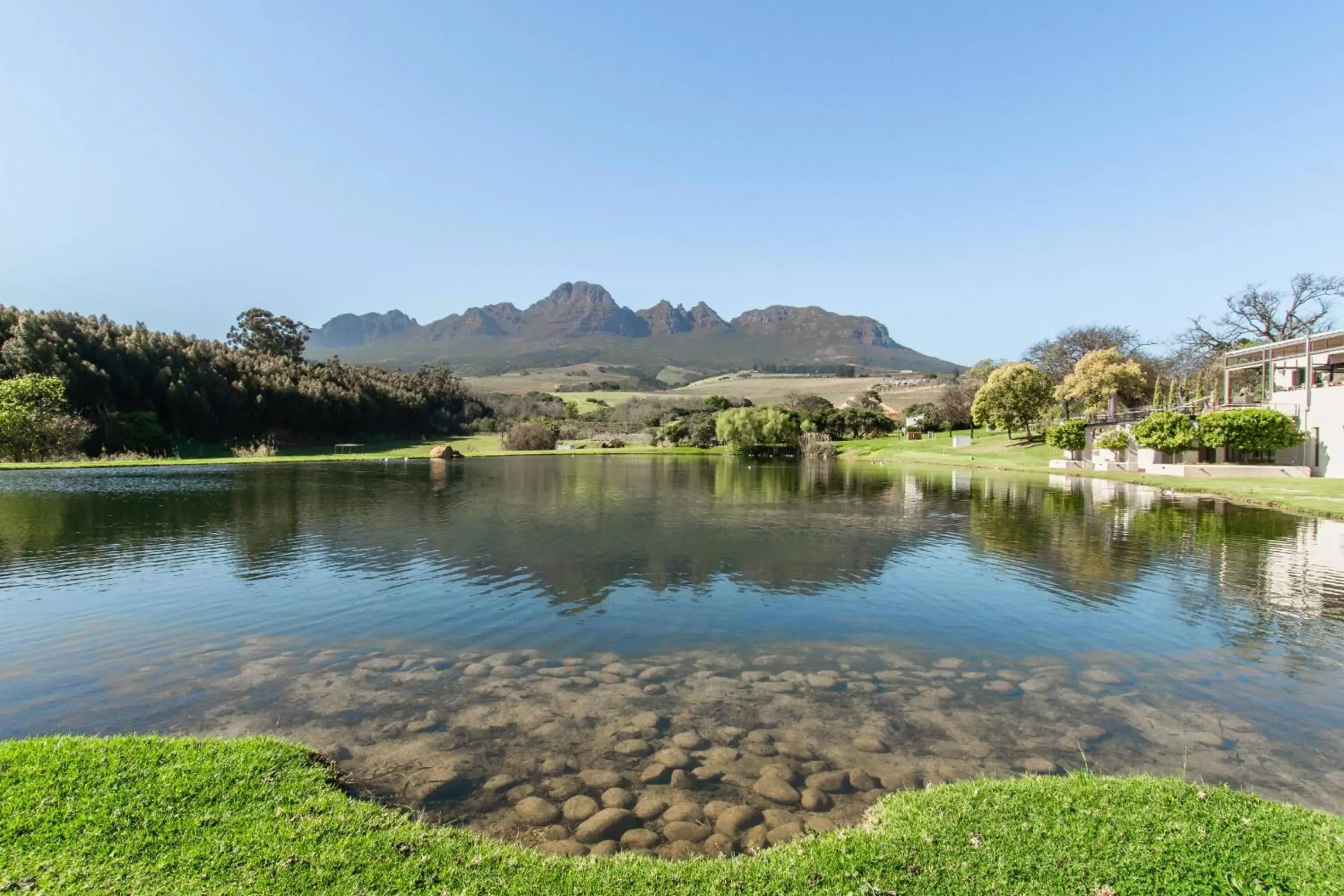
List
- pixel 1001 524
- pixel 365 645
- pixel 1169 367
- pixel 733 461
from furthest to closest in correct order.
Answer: pixel 1169 367, pixel 733 461, pixel 1001 524, pixel 365 645

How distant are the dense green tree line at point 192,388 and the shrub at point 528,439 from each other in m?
17.8

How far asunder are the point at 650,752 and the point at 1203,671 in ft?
26.3

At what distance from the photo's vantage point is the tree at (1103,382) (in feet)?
224

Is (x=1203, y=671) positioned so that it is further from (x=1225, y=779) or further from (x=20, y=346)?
(x=20, y=346)

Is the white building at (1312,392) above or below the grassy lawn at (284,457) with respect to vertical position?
above

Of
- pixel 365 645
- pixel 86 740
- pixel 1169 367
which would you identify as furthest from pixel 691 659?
pixel 1169 367

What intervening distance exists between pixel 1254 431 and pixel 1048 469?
13.1 m

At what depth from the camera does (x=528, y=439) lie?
79.1 metres

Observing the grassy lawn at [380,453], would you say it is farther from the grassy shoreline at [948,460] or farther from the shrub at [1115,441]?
the shrub at [1115,441]

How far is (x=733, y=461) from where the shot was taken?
68.1 metres

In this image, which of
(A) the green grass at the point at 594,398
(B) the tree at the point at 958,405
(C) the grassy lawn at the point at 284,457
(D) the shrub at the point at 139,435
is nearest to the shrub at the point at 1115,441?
(B) the tree at the point at 958,405

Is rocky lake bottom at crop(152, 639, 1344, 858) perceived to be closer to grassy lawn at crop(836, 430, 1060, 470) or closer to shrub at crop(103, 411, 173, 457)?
grassy lawn at crop(836, 430, 1060, 470)

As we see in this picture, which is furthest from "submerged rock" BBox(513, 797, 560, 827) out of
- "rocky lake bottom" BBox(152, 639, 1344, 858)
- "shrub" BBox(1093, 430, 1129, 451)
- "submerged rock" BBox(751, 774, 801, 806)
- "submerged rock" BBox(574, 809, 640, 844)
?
"shrub" BBox(1093, 430, 1129, 451)

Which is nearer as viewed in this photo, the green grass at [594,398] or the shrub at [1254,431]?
the shrub at [1254,431]
